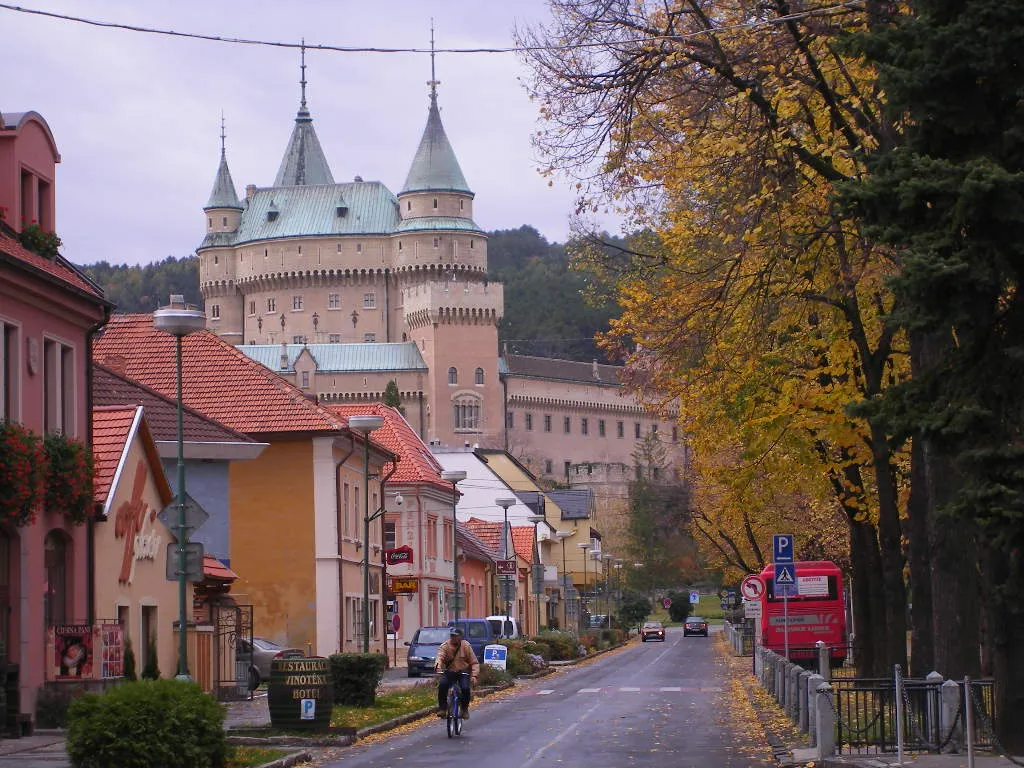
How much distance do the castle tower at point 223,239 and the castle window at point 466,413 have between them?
29.6 metres

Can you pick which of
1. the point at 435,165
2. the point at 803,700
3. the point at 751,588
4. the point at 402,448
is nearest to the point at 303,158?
the point at 435,165

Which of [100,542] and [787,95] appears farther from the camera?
[100,542]

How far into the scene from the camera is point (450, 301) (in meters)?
163

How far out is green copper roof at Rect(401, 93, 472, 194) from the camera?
16638 centimetres

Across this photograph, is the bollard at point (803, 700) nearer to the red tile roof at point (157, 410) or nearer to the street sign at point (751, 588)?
the red tile roof at point (157, 410)

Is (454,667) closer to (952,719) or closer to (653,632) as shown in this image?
(952,719)

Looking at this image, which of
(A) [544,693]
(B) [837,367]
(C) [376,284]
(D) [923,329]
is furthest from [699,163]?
(C) [376,284]

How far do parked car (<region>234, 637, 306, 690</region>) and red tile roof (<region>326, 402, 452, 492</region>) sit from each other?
52.1 feet

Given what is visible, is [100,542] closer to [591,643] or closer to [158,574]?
[158,574]

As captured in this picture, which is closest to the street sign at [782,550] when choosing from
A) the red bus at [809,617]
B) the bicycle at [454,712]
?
the bicycle at [454,712]

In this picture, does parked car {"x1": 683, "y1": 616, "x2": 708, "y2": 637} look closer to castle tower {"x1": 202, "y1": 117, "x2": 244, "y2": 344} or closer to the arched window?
the arched window

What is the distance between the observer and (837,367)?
25219mm

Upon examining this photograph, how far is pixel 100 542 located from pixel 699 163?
10468 mm

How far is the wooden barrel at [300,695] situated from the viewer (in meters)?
22.4
